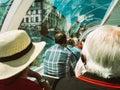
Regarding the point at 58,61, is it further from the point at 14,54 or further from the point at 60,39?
the point at 14,54

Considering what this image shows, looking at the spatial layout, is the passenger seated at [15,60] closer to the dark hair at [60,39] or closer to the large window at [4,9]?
the dark hair at [60,39]

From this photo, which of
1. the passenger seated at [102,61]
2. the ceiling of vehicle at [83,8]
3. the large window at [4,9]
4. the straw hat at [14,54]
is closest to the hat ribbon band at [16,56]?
the straw hat at [14,54]

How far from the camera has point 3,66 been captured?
2285 millimetres

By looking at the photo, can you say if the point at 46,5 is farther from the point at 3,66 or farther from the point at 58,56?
the point at 3,66

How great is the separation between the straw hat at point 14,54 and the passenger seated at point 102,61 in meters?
0.44

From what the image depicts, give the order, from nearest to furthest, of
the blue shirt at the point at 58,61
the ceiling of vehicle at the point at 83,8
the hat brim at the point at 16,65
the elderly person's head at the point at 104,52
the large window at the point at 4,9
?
the elderly person's head at the point at 104,52, the hat brim at the point at 16,65, the blue shirt at the point at 58,61, the large window at the point at 4,9, the ceiling of vehicle at the point at 83,8

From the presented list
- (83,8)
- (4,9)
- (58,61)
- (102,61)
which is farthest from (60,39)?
(83,8)

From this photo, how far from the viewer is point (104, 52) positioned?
201 centimetres

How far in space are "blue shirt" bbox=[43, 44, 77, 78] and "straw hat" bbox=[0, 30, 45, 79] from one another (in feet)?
7.57

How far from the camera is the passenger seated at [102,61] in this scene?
2.01 meters

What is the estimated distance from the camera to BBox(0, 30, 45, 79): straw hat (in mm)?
2277

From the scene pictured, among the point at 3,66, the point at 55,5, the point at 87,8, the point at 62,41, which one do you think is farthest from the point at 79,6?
the point at 3,66

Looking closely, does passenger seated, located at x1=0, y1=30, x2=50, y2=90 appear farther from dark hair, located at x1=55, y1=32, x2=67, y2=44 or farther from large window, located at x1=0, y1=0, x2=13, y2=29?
large window, located at x1=0, y1=0, x2=13, y2=29

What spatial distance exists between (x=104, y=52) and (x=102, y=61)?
6 centimetres
